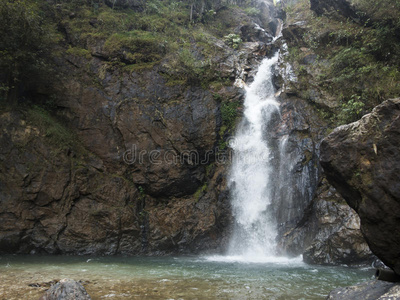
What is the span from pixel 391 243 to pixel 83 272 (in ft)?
26.9

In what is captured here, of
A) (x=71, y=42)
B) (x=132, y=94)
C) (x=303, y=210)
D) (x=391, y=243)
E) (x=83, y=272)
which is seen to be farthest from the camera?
(x=71, y=42)

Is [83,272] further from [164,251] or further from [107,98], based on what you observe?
[107,98]

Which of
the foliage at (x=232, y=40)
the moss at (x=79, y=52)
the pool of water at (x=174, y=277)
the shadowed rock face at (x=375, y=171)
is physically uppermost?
the foliage at (x=232, y=40)

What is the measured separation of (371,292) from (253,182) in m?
9.94

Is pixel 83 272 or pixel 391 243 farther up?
pixel 391 243

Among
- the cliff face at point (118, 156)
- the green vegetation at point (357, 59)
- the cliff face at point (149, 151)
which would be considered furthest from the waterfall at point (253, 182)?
the green vegetation at point (357, 59)

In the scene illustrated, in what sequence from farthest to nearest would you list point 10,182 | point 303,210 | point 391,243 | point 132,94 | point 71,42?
point 71,42
point 132,94
point 303,210
point 10,182
point 391,243

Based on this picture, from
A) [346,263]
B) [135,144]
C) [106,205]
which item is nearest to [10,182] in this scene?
[106,205]

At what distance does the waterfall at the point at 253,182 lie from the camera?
517 inches

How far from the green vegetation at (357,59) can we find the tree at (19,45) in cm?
1374

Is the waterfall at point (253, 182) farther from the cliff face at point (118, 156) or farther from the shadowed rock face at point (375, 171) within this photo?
the shadowed rock face at point (375, 171)

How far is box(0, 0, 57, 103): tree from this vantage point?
1198cm

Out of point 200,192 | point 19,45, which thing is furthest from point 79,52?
point 200,192

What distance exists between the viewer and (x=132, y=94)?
15555 mm
